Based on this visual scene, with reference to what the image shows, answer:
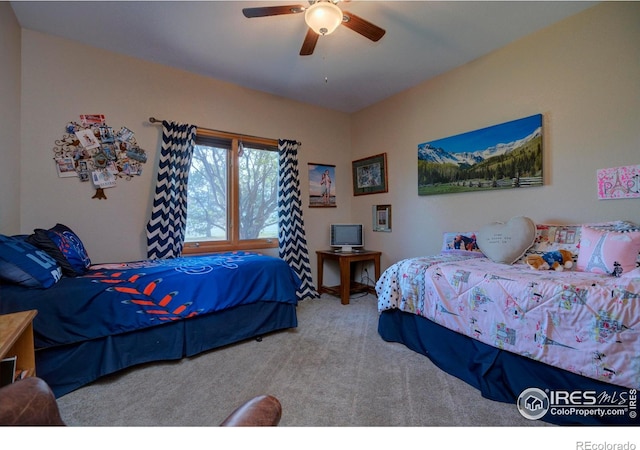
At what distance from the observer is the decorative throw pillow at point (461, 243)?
2.53 m

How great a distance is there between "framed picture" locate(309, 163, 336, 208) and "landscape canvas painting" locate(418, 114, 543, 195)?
1.22 m

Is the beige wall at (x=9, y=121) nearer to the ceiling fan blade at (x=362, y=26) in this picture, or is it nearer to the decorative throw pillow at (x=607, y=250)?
the ceiling fan blade at (x=362, y=26)

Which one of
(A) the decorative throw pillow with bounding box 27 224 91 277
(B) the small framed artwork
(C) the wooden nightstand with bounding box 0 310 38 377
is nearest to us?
(C) the wooden nightstand with bounding box 0 310 38 377

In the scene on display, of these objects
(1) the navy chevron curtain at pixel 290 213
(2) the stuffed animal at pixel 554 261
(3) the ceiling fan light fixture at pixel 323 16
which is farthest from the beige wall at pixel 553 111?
(3) the ceiling fan light fixture at pixel 323 16

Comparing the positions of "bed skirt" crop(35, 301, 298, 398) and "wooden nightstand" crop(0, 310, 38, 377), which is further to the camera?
"bed skirt" crop(35, 301, 298, 398)

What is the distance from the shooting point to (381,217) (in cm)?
367

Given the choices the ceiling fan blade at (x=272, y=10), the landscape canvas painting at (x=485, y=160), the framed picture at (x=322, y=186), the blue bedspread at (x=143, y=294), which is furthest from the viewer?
the framed picture at (x=322, y=186)

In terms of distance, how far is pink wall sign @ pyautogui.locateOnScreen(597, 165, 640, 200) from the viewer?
6.19 feet

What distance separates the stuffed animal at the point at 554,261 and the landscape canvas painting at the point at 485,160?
2.22 ft

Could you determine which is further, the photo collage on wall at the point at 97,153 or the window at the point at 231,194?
the window at the point at 231,194

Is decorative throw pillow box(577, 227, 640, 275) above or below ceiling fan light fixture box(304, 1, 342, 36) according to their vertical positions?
below

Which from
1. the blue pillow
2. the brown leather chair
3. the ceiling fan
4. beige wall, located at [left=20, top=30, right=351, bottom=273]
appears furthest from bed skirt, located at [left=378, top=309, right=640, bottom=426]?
beige wall, located at [left=20, top=30, right=351, bottom=273]

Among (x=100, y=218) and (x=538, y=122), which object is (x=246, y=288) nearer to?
(x=100, y=218)

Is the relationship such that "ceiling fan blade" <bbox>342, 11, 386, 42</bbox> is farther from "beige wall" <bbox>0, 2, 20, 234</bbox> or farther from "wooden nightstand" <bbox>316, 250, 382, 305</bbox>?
"beige wall" <bbox>0, 2, 20, 234</bbox>
